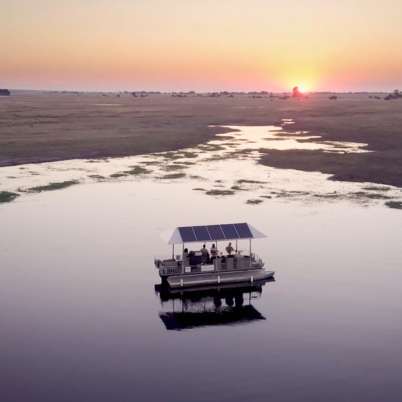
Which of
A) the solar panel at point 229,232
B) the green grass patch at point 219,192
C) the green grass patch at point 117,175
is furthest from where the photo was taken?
the green grass patch at point 117,175

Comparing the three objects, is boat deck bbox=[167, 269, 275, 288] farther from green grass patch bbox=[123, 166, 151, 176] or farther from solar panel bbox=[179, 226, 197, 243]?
green grass patch bbox=[123, 166, 151, 176]

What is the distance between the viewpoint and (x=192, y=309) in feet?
96.6

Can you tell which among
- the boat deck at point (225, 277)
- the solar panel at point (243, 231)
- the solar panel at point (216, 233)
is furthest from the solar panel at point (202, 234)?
the boat deck at point (225, 277)

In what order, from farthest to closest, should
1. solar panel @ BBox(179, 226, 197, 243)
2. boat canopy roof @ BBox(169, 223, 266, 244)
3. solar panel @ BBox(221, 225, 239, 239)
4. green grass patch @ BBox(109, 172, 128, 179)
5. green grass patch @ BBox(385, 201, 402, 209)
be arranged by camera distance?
green grass patch @ BBox(109, 172, 128, 179) → green grass patch @ BBox(385, 201, 402, 209) → solar panel @ BBox(221, 225, 239, 239) → boat canopy roof @ BBox(169, 223, 266, 244) → solar panel @ BBox(179, 226, 197, 243)

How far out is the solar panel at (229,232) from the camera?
32500 mm

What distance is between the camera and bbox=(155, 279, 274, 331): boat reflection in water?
27453mm

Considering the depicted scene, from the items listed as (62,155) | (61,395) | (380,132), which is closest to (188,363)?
(61,395)

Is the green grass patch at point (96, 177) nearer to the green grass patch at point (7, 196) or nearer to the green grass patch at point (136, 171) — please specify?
the green grass patch at point (136, 171)

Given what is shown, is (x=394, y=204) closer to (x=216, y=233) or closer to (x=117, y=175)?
(x=216, y=233)

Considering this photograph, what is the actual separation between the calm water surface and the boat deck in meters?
1.20

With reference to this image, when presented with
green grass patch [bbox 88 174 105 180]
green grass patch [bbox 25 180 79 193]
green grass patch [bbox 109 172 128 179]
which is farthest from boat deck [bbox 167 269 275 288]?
green grass patch [bbox 88 174 105 180]

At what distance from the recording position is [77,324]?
26.1 m

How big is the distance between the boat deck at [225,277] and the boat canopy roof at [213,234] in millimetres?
2148

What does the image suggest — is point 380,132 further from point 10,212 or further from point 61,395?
point 61,395
